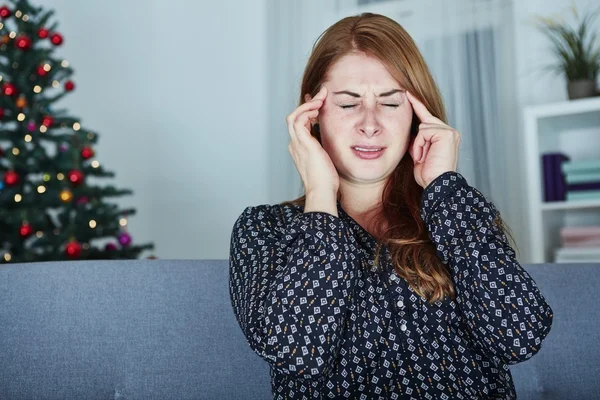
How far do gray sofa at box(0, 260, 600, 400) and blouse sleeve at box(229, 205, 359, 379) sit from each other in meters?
0.23

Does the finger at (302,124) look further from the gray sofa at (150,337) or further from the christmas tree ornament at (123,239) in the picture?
the christmas tree ornament at (123,239)

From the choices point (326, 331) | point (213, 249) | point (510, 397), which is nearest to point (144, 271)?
point (326, 331)

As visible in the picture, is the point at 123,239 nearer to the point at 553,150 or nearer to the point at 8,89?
the point at 8,89

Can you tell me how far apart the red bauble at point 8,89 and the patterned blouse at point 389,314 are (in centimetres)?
218

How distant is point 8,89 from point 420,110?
2.25m

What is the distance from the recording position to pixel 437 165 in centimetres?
126

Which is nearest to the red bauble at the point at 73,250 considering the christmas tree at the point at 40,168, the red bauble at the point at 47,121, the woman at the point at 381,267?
the christmas tree at the point at 40,168

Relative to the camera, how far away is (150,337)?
136 cm

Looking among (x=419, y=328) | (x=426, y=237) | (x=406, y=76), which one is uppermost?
(x=406, y=76)

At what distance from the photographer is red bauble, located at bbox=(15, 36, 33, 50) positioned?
117 inches

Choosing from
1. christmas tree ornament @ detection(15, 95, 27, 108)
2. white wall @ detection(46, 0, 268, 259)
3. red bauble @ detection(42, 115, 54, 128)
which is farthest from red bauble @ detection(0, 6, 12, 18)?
white wall @ detection(46, 0, 268, 259)

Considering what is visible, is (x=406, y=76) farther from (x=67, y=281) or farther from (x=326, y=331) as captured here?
(x=67, y=281)

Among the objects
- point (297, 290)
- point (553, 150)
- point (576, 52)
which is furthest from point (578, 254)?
point (297, 290)

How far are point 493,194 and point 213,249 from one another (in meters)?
1.84
